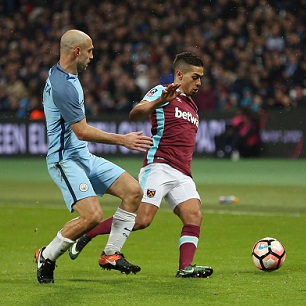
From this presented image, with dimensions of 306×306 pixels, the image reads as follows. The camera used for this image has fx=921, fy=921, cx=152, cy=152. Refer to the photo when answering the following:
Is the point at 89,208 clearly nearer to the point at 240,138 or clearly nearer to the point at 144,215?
the point at 144,215

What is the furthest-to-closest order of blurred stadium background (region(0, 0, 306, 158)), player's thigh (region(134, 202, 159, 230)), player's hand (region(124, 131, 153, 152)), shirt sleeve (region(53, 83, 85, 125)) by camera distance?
blurred stadium background (region(0, 0, 306, 158)) → player's thigh (region(134, 202, 159, 230)) → shirt sleeve (region(53, 83, 85, 125)) → player's hand (region(124, 131, 153, 152))

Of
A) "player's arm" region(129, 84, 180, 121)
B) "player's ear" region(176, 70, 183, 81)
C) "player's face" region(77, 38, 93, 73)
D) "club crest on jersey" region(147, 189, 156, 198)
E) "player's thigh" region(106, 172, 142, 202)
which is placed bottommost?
"club crest on jersey" region(147, 189, 156, 198)

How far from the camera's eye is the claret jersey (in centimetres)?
842

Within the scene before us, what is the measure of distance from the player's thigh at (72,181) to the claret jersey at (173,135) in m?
1.10

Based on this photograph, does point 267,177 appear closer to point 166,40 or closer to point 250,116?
point 250,116

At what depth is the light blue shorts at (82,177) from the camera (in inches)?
292

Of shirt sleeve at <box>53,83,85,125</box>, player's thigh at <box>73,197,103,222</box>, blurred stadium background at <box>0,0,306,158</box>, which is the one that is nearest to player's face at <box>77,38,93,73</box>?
shirt sleeve at <box>53,83,85,125</box>

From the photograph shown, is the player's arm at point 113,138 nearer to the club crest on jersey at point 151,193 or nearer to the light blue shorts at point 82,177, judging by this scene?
the light blue shorts at point 82,177

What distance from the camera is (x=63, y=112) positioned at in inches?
288

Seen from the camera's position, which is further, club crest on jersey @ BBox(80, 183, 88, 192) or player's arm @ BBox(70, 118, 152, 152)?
club crest on jersey @ BBox(80, 183, 88, 192)

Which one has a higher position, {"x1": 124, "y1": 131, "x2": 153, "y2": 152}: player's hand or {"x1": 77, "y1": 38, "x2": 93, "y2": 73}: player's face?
{"x1": 77, "y1": 38, "x2": 93, "y2": 73}: player's face

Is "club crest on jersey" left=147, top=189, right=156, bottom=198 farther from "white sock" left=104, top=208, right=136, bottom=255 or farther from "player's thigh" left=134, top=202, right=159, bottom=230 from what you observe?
"white sock" left=104, top=208, right=136, bottom=255

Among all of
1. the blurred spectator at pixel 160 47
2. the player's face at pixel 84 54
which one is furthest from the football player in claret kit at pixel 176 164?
the blurred spectator at pixel 160 47

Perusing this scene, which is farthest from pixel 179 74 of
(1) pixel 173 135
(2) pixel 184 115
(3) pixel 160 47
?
(3) pixel 160 47
